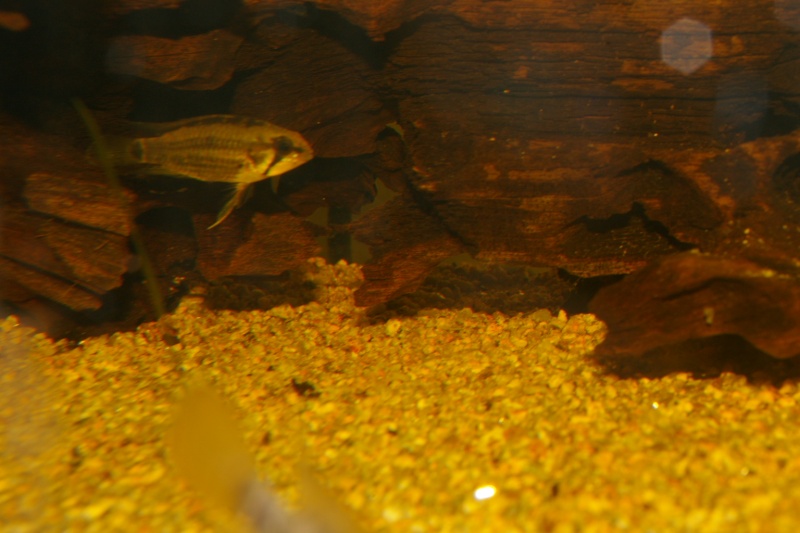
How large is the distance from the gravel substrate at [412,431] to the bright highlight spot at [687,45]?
1830mm

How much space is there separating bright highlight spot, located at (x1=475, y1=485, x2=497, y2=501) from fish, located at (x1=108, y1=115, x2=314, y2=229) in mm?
2555

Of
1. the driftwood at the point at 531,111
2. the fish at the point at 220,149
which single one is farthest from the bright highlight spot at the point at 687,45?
the fish at the point at 220,149

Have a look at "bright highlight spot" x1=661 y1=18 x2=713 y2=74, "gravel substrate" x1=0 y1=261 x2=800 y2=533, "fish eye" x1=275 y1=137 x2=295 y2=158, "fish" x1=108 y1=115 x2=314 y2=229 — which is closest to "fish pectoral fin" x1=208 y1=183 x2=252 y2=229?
"fish" x1=108 y1=115 x2=314 y2=229

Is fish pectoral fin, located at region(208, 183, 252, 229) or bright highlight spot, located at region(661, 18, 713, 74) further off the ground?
bright highlight spot, located at region(661, 18, 713, 74)

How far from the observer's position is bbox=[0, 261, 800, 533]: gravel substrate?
7.19 ft

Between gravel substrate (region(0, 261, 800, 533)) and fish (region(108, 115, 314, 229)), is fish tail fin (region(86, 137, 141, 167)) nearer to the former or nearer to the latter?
fish (region(108, 115, 314, 229))

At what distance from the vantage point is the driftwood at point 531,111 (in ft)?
11.1

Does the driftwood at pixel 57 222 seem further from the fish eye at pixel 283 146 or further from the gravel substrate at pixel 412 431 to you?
the fish eye at pixel 283 146

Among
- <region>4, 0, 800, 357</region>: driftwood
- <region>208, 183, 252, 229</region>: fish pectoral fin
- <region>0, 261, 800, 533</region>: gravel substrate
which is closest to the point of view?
<region>0, 261, 800, 533</region>: gravel substrate

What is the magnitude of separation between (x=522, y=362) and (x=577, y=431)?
3.08 ft

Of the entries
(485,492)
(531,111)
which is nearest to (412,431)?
(485,492)

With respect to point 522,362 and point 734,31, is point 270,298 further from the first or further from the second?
point 734,31

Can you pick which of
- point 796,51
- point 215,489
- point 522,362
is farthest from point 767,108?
point 215,489

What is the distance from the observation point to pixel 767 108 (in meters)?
3.50
